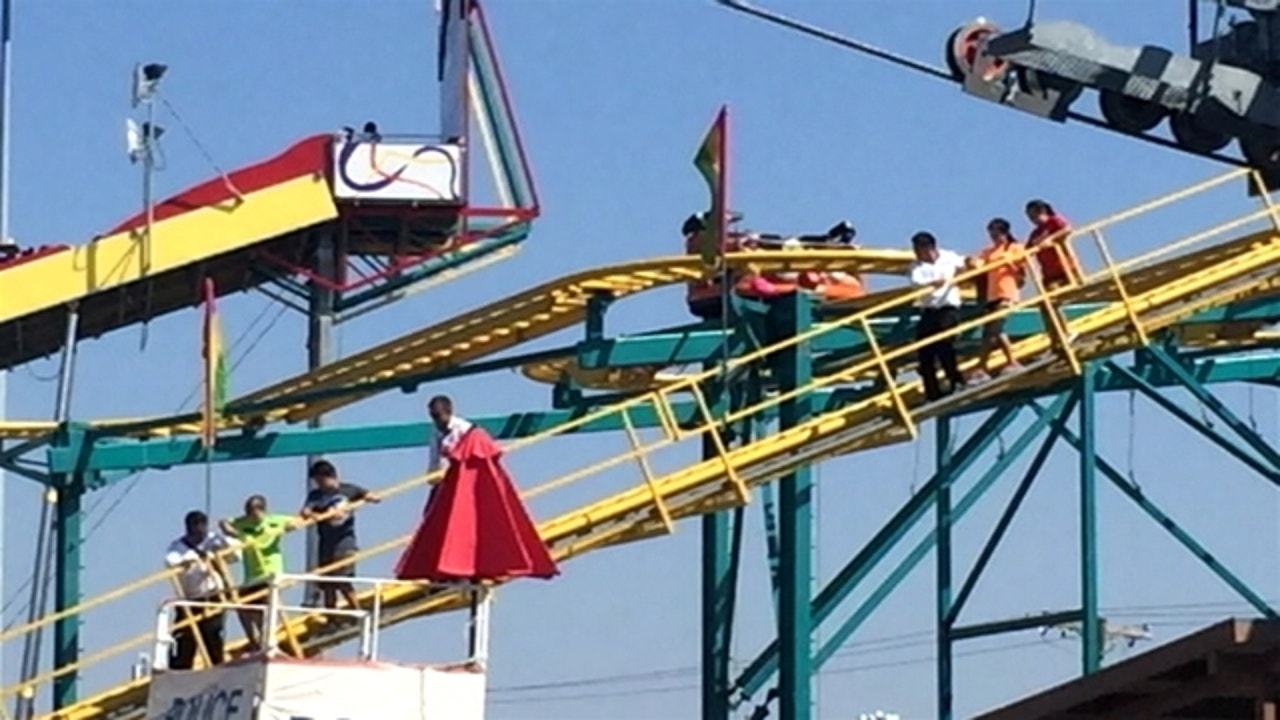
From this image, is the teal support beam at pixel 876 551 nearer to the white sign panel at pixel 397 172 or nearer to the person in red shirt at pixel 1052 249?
the person in red shirt at pixel 1052 249

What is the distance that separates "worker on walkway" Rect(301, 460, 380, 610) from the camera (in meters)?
26.7

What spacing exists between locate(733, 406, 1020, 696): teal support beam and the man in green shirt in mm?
6193

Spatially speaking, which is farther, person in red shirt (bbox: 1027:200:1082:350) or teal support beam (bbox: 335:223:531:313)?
teal support beam (bbox: 335:223:531:313)

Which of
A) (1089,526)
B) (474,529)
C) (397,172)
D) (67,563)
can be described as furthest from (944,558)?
(397,172)

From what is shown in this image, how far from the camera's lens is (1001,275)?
2833cm

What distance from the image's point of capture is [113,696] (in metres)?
28.6

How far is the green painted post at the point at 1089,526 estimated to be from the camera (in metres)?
34.2

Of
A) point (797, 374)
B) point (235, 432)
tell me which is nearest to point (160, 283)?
point (235, 432)

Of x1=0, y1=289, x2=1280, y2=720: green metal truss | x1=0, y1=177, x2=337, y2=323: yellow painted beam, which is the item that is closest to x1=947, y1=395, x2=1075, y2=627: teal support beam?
x1=0, y1=289, x2=1280, y2=720: green metal truss

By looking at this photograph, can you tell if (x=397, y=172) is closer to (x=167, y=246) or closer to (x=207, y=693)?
(x=167, y=246)

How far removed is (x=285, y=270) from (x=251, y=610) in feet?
92.6

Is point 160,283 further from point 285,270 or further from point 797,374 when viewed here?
point 797,374

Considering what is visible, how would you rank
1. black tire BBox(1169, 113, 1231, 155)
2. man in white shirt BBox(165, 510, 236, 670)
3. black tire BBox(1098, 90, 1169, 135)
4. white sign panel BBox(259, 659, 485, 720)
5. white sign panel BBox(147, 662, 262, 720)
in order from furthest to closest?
1. black tire BBox(1169, 113, 1231, 155)
2. black tire BBox(1098, 90, 1169, 135)
3. man in white shirt BBox(165, 510, 236, 670)
4. white sign panel BBox(147, 662, 262, 720)
5. white sign panel BBox(259, 659, 485, 720)

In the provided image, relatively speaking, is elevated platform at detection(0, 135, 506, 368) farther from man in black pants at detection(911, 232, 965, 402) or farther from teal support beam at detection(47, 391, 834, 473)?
man in black pants at detection(911, 232, 965, 402)
